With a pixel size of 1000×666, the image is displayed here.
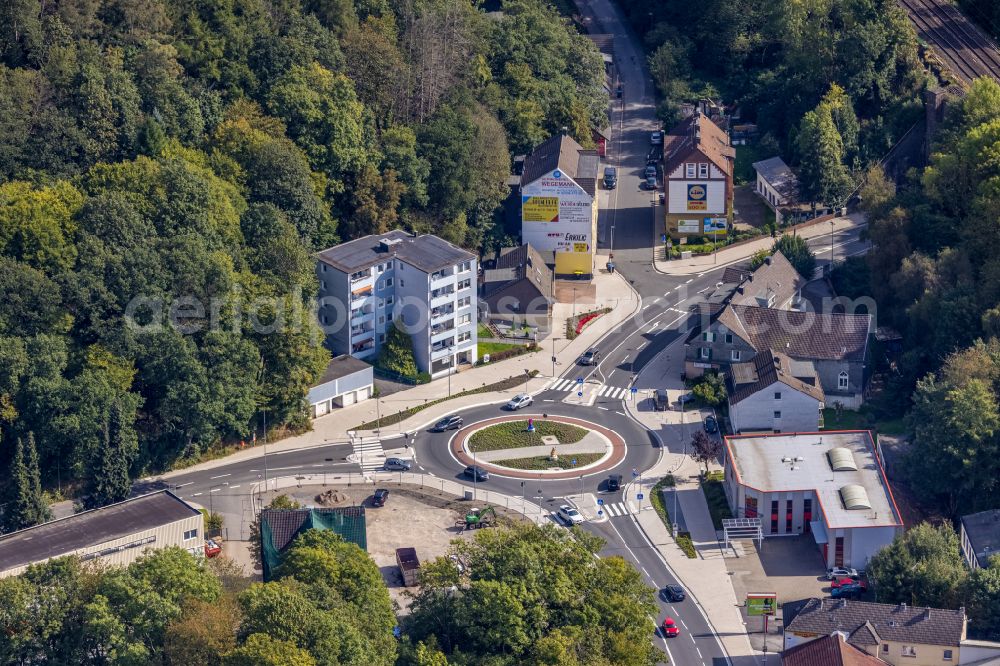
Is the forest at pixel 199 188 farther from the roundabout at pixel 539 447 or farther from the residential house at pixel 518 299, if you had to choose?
the roundabout at pixel 539 447

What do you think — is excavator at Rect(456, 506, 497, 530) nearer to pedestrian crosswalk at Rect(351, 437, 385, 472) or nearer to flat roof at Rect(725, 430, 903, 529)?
pedestrian crosswalk at Rect(351, 437, 385, 472)

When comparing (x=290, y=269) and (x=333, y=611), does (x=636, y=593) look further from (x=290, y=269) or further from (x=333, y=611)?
(x=290, y=269)

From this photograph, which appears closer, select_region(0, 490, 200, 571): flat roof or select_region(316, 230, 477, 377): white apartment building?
select_region(0, 490, 200, 571): flat roof

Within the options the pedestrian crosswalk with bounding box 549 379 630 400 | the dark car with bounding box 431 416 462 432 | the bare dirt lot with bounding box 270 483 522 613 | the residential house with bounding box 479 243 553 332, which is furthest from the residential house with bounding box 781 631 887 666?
the residential house with bounding box 479 243 553 332

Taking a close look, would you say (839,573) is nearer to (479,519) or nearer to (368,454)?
(479,519)

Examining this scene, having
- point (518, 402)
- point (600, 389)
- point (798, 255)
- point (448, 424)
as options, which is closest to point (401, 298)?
point (448, 424)

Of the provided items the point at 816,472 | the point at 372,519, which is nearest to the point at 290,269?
the point at 372,519
